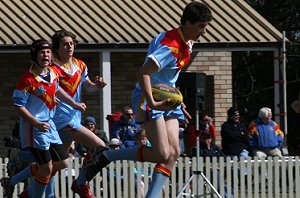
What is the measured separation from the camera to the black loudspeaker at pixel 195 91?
17719mm

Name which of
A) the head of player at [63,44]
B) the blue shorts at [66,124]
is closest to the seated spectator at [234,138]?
the blue shorts at [66,124]

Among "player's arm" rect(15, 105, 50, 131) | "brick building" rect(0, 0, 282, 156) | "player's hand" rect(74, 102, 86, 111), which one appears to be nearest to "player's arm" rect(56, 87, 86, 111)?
"player's hand" rect(74, 102, 86, 111)

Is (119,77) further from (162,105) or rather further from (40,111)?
(162,105)

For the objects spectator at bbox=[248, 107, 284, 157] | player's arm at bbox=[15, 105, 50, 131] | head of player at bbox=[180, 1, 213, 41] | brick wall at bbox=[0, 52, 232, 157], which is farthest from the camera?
brick wall at bbox=[0, 52, 232, 157]

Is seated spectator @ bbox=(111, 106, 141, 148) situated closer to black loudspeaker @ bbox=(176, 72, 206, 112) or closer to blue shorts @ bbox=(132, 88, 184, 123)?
black loudspeaker @ bbox=(176, 72, 206, 112)

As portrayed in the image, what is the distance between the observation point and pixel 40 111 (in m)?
12.1

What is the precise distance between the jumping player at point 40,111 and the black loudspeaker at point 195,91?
18.3 ft

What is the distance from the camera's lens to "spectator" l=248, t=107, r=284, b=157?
68.6 ft

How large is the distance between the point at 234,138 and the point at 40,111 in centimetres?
871

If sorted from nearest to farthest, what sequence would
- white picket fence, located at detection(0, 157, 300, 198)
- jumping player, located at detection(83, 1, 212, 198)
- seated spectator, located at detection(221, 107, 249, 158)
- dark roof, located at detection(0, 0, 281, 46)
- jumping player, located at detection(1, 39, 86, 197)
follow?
1. jumping player, located at detection(83, 1, 212, 198)
2. jumping player, located at detection(1, 39, 86, 197)
3. white picket fence, located at detection(0, 157, 300, 198)
4. seated spectator, located at detection(221, 107, 249, 158)
5. dark roof, located at detection(0, 0, 281, 46)

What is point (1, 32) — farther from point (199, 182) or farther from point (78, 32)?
point (199, 182)

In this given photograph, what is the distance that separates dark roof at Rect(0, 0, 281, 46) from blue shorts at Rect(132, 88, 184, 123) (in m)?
9.61

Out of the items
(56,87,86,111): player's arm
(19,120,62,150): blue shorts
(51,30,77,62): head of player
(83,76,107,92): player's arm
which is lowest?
(19,120,62,150): blue shorts

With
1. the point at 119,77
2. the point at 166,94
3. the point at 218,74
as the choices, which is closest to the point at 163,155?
the point at 166,94
